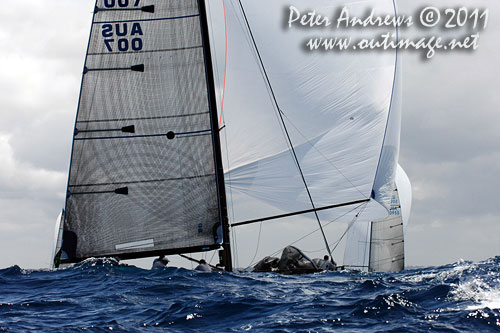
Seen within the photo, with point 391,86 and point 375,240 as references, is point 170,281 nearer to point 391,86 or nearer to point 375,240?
point 391,86

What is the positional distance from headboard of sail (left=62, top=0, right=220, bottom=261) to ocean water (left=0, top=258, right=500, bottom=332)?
6.31ft

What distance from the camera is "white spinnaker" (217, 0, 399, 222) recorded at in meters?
16.2

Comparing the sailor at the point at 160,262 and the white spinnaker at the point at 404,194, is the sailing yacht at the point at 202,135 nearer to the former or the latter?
the sailor at the point at 160,262

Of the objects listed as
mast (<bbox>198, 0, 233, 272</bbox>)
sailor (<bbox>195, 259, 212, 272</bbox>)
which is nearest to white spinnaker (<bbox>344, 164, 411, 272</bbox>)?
mast (<bbox>198, 0, 233, 272</bbox>)

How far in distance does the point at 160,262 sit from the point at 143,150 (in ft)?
10.1

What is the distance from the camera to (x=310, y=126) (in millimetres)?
16391

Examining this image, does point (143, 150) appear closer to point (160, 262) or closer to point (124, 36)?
point (160, 262)

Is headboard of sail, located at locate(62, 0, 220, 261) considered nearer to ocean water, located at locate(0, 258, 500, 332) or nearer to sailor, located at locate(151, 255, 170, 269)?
sailor, located at locate(151, 255, 170, 269)

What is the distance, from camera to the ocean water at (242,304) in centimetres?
812

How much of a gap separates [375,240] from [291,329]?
81.5 feet

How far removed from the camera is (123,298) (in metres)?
10.8

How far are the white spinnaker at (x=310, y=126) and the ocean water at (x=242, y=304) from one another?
297 centimetres

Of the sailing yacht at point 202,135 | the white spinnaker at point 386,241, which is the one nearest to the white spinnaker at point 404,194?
the white spinnaker at point 386,241

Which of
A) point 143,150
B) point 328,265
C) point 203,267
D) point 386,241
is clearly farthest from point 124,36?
point 386,241
